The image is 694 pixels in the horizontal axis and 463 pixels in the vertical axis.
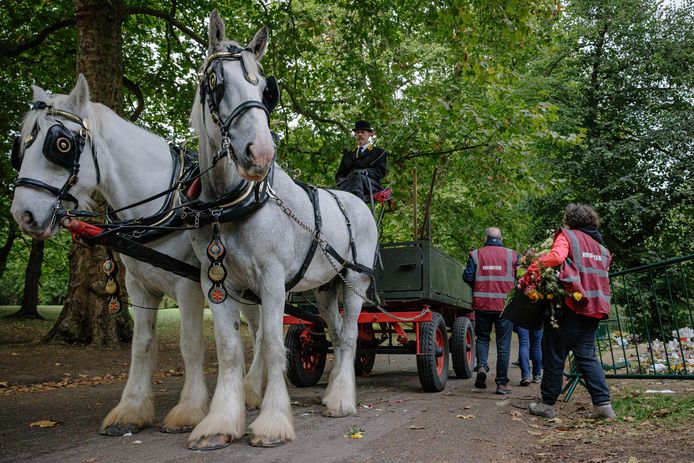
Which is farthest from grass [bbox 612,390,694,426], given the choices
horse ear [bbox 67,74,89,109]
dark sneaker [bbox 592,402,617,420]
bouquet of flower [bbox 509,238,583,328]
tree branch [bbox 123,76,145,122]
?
tree branch [bbox 123,76,145,122]

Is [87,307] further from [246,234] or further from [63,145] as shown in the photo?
[246,234]

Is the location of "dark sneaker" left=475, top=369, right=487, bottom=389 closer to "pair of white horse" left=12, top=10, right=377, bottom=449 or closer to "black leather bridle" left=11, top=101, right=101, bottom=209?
"pair of white horse" left=12, top=10, right=377, bottom=449

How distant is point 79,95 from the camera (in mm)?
4035

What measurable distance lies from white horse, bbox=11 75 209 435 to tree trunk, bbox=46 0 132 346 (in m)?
5.64

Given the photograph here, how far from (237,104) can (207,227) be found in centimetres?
98

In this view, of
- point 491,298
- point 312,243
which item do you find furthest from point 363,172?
point 491,298

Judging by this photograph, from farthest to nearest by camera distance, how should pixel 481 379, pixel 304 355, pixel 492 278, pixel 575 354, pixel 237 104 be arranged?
pixel 304 355
pixel 492 278
pixel 481 379
pixel 575 354
pixel 237 104

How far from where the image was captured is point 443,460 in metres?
3.84

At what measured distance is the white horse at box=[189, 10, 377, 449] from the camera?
11.9 feet

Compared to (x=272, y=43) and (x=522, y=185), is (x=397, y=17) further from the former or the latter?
(x=522, y=185)

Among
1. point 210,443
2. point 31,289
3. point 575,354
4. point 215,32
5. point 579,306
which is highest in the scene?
point 31,289

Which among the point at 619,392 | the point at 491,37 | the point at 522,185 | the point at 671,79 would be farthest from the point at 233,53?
the point at 671,79

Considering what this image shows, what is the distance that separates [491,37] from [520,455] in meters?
8.48

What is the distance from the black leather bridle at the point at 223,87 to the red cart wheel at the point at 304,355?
152 inches
